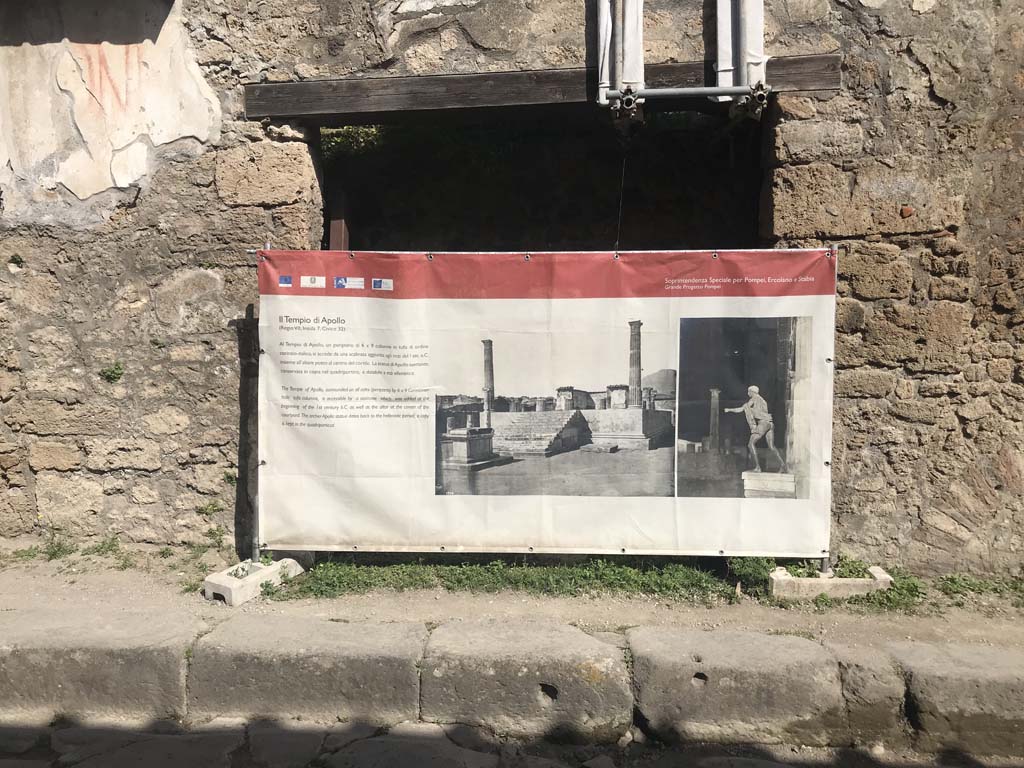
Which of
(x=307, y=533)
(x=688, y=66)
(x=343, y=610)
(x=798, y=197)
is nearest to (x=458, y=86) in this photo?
(x=688, y=66)

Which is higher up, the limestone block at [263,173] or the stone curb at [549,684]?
the limestone block at [263,173]

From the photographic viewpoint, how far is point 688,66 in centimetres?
354

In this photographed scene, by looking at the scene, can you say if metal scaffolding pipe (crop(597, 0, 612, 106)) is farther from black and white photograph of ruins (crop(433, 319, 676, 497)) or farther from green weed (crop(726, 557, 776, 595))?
green weed (crop(726, 557, 776, 595))

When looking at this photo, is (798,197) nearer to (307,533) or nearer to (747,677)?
(747,677)

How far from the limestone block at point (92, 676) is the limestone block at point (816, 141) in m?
3.45

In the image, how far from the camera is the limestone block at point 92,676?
9.14 feet

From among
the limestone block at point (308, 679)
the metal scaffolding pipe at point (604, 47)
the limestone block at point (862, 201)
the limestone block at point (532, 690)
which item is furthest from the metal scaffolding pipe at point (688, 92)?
the limestone block at point (308, 679)

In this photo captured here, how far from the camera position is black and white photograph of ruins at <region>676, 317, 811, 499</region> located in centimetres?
341

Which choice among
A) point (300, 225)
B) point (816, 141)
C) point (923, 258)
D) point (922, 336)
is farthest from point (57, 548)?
point (923, 258)

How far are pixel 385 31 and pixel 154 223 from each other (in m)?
1.59

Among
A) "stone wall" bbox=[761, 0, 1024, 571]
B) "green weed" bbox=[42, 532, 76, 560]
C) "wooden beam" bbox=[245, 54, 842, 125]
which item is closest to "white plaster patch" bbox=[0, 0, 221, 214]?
"wooden beam" bbox=[245, 54, 842, 125]

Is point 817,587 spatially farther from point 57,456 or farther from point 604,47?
point 57,456

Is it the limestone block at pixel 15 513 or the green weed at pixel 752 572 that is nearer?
the green weed at pixel 752 572

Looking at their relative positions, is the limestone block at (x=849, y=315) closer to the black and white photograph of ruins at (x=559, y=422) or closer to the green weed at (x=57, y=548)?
the black and white photograph of ruins at (x=559, y=422)
